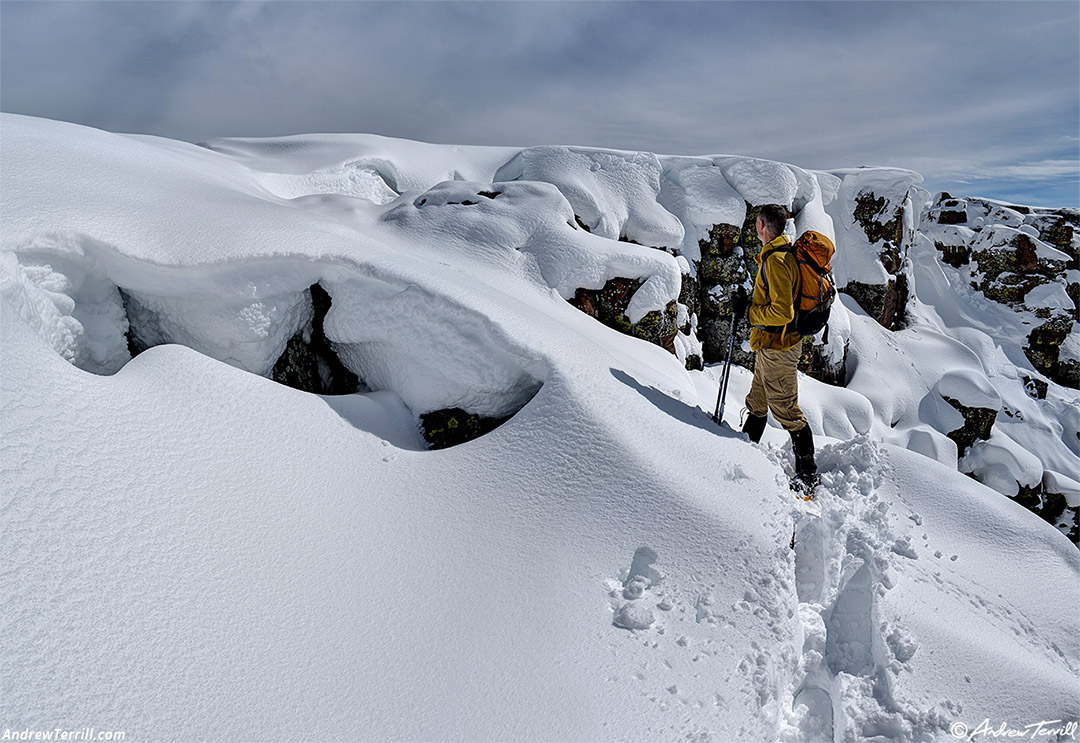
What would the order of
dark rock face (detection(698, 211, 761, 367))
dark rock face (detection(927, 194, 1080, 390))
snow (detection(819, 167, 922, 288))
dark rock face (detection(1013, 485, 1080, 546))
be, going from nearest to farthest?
1. dark rock face (detection(698, 211, 761, 367))
2. dark rock face (detection(1013, 485, 1080, 546))
3. snow (detection(819, 167, 922, 288))
4. dark rock face (detection(927, 194, 1080, 390))

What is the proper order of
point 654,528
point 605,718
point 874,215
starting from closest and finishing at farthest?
point 605,718
point 654,528
point 874,215

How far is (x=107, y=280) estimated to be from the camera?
16.6 feet

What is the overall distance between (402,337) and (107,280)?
111 inches

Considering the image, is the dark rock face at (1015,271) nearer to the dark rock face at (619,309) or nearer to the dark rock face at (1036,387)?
the dark rock face at (1036,387)

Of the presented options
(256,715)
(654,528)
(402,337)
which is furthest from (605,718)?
(402,337)

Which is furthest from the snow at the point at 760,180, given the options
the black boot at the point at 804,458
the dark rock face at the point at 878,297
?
the black boot at the point at 804,458

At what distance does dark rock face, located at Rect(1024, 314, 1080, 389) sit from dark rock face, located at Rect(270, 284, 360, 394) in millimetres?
32275

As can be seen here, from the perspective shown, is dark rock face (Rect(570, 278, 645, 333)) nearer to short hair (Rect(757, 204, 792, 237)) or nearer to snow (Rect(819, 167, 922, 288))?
short hair (Rect(757, 204, 792, 237))

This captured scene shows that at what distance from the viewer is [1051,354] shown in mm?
25531

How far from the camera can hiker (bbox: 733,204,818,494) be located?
5105 millimetres

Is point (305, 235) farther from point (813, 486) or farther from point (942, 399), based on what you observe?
point (942, 399)

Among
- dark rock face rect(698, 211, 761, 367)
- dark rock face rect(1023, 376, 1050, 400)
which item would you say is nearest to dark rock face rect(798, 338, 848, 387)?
dark rock face rect(698, 211, 761, 367)

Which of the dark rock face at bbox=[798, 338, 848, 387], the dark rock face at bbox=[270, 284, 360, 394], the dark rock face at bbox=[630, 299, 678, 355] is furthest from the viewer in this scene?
the dark rock face at bbox=[798, 338, 848, 387]

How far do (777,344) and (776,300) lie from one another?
469 millimetres
